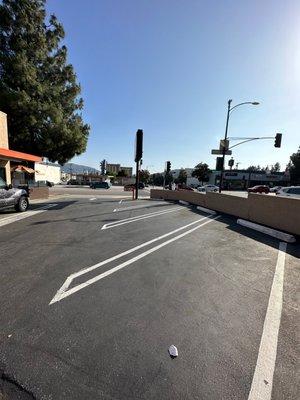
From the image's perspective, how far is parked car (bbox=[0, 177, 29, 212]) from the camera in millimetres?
13516

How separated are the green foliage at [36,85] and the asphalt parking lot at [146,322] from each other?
1980 centimetres

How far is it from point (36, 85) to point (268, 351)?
27084 mm

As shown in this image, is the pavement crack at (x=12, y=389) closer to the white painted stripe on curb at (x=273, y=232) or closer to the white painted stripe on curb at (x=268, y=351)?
the white painted stripe on curb at (x=268, y=351)

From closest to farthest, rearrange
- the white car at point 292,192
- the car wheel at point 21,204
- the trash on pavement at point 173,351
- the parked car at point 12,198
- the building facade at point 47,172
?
the trash on pavement at point 173,351, the parked car at point 12,198, the car wheel at point 21,204, the white car at point 292,192, the building facade at point 47,172

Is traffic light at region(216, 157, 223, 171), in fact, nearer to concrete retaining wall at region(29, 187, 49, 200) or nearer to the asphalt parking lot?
concrete retaining wall at region(29, 187, 49, 200)

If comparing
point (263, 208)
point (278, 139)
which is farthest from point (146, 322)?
point (278, 139)

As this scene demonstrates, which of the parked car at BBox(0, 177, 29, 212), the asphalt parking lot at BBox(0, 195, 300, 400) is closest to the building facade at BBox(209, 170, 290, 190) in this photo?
the parked car at BBox(0, 177, 29, 212)

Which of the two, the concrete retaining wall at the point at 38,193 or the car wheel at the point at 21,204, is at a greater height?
the car wheel at the point at 21,204

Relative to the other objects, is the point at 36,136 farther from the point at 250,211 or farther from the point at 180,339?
the point at 180,339

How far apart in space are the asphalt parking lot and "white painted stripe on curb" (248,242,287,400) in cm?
1

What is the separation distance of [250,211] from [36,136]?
20757mm

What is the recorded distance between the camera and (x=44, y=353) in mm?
3188

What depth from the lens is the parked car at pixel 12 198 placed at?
13.5m

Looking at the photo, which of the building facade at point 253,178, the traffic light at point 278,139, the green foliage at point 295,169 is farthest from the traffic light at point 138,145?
the green foliage at point 295,169
